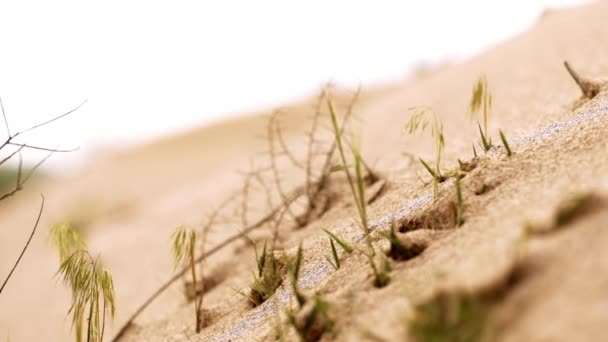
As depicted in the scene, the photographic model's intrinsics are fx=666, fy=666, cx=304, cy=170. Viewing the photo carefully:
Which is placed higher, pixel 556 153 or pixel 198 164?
pixel 198 164

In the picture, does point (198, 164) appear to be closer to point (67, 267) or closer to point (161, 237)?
point (161, 237)

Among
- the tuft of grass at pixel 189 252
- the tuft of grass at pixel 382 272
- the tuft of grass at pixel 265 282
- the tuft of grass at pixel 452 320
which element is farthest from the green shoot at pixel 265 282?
the tuft of grass at pixel 452 320

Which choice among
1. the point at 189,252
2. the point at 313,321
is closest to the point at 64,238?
the point at 189,252

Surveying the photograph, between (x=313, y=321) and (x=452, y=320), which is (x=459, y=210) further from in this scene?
(x=452, y=320)

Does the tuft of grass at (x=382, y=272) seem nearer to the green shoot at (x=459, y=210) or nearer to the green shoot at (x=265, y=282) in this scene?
the green shoot at (x=459, y=210)

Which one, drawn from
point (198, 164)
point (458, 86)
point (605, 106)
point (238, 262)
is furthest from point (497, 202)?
point (198, 164)

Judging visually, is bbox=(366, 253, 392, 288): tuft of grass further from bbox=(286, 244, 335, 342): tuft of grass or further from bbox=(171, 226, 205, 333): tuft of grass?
bbox=(171, 226, 205, 333): tuft of grass
